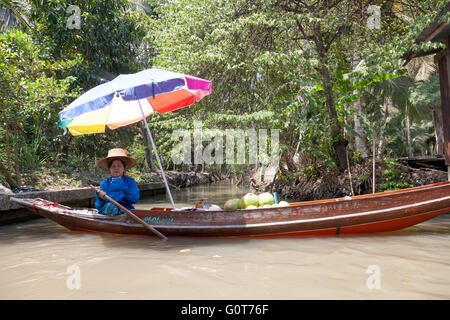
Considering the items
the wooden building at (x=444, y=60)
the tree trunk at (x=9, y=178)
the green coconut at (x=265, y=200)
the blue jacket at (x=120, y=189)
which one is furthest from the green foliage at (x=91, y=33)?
the wooden building at (x=444, y=60)

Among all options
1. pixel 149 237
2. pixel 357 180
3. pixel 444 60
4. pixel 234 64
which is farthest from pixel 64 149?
pixel 444 60

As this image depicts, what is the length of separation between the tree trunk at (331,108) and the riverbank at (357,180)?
1.53 ft

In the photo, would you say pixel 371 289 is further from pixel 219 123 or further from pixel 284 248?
pixel 219 123

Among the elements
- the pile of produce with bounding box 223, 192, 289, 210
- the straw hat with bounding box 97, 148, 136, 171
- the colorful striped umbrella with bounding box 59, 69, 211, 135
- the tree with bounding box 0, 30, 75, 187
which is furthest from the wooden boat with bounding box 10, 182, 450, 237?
the tree with bounding box 0, 30, 75, 187

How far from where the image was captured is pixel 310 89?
837cm

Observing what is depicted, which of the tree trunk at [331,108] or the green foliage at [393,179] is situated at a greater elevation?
the tree trunk at [331,108]

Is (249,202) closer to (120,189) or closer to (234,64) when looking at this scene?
(120,189)

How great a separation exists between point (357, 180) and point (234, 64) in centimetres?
480

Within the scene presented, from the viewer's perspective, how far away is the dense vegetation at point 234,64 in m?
7.30

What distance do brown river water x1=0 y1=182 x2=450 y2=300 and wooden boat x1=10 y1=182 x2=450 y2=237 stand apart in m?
0.15

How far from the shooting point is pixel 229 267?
3375mm

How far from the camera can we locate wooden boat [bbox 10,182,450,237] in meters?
4.60

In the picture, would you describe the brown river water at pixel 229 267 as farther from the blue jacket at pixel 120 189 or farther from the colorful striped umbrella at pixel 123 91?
the colorful striped umbrella at pixel 123 91

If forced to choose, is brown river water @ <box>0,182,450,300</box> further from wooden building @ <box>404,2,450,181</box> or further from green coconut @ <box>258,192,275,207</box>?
wooden building @ <box>404,2,450,181</box>
